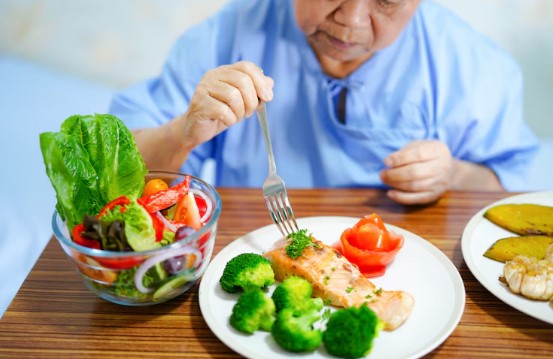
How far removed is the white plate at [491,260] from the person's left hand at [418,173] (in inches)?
6.2

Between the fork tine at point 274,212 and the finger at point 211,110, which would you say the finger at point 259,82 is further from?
the fork tine at point 274,212

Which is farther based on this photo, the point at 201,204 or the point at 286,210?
the point at 286,210

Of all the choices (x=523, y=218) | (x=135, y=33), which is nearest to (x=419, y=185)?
(x=523, y=218)

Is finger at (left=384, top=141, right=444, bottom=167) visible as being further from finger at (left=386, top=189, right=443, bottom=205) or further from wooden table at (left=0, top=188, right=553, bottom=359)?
wooden table at (left=0, top=188, right=553, bottom=359)

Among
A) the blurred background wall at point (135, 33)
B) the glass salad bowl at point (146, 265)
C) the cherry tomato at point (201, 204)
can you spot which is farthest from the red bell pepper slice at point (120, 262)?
the blurred background wall at point (135, 33)

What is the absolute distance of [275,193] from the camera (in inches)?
53.7

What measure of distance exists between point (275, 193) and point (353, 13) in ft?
1.71

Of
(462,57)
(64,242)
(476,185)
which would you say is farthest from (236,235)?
(462,57)

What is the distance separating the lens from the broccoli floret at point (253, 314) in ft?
3.27

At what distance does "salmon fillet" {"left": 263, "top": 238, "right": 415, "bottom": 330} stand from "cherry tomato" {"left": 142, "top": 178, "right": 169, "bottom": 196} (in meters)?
0.26

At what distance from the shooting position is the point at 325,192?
1597 millimetres

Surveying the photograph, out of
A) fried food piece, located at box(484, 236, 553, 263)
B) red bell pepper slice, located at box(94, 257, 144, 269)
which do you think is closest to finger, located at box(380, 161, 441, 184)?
fried food piece, located at box(484, 236, 553, 263)

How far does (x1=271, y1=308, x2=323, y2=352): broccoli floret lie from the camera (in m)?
0.94

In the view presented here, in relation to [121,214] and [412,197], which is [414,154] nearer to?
[412,197]
